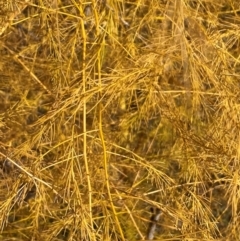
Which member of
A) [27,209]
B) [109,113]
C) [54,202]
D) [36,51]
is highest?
[36,51]

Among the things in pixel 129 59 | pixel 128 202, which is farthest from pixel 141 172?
pixel 129 59

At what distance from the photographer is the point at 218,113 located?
71.0 inches

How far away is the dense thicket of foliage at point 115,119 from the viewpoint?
62.5 inches

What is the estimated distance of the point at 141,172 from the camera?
2014 millimetres

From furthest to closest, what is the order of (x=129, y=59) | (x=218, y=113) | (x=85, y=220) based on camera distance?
(x=218, y=113) → (x=129, y=59) → (x=85, y=220)

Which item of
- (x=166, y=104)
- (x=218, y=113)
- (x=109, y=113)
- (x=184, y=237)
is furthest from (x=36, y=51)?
(x=184, y=237)

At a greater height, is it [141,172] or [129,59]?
[129,59]

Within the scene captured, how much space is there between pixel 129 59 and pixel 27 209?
61 centimetres

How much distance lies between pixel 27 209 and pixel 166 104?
0.56 metres

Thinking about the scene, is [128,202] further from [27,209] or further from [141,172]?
[27,209]

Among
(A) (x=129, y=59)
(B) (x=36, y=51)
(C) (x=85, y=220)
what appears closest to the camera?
Answer: (C) (x=85, y=220)

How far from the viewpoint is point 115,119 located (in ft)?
6.64

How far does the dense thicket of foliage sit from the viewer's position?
5.21 feet

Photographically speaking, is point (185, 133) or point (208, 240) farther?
point (185, 133)
